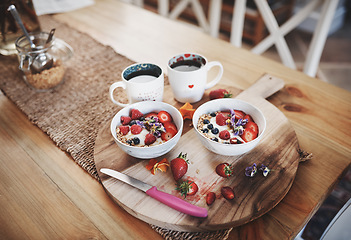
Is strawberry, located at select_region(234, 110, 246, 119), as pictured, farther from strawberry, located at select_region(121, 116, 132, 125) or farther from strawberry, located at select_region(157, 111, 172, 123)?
strawberry, located at select_region(121, 116, 132, 125)

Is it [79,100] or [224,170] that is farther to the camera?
[79,100]

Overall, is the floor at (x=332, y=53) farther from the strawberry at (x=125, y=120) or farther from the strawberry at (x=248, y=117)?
the strawberry at (x=125, y=120)

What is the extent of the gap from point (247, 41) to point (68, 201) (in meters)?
2.97

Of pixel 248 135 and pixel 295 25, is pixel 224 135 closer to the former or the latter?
pixel 248 135

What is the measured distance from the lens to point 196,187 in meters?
0.67

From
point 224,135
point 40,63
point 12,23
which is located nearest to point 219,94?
point 224,135

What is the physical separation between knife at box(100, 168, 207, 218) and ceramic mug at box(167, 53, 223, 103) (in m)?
0.34

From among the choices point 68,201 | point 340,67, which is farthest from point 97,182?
point 340,67

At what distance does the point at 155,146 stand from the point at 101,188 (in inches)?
7.4

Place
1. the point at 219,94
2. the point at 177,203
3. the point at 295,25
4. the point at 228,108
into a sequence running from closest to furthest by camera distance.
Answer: the point at 177,203
the point at 228,108
the point at 219,94
the point at 295,25

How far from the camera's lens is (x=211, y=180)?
0.70 m

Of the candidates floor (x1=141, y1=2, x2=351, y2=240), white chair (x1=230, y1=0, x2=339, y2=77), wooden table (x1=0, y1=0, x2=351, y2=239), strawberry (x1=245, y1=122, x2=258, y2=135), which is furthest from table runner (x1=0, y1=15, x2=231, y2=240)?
floor (x1=141, y1=2, x2=351, y2=240)

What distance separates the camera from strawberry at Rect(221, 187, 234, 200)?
651 millimetres

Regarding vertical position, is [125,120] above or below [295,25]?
above
